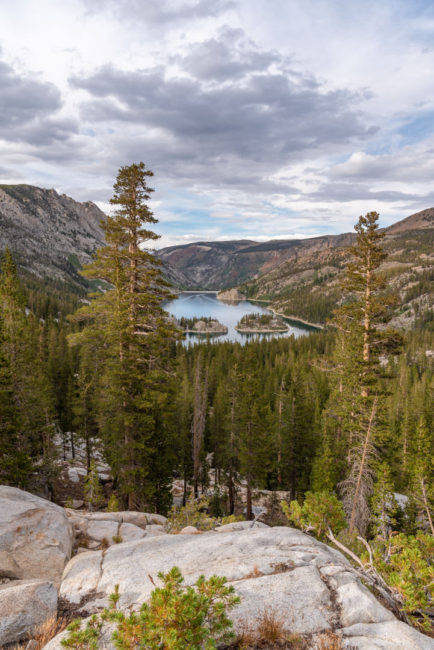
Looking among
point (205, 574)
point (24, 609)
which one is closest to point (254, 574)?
point (205, 574)

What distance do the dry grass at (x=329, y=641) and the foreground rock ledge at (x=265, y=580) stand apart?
0.13 meters

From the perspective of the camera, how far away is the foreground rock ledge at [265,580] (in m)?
4.98

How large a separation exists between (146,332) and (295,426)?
876 inches

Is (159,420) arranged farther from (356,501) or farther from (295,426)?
(295,426)

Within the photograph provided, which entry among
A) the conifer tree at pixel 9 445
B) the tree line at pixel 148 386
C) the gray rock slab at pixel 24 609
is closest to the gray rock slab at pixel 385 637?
the gray rock slab at pixel 24 609

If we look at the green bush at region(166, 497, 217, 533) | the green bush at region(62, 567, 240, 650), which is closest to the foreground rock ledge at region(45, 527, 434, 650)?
the green bush at region(62, 567, 240, 650)

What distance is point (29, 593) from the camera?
6309mm

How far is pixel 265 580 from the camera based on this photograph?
6.18 m

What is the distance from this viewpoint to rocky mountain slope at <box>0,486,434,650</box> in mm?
5027

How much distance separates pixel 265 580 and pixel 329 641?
1676mm

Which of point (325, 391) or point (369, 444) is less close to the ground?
point (369, 444)

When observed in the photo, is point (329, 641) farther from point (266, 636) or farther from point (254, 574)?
point (254, 574)

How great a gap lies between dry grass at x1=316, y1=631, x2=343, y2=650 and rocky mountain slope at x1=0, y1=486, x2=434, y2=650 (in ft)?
0.05

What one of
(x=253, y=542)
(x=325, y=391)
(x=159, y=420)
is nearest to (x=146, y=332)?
(x=159, y=420)
